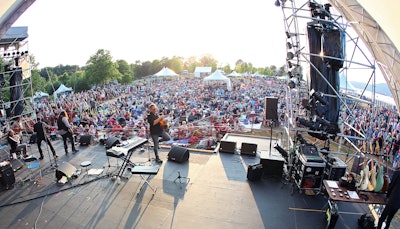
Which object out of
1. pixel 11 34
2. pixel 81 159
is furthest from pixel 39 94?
pixel 81 159

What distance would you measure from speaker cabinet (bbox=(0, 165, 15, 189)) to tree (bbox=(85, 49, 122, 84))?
37432 millimetres

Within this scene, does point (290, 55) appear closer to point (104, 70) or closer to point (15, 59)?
point (15, 59)

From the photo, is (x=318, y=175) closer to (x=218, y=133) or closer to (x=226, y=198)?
(x=226, y=198)

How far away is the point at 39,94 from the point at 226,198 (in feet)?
91.8

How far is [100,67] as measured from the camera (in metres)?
39.8

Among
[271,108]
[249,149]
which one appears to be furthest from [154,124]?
[271,108]

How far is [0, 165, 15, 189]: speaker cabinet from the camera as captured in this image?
206 inches

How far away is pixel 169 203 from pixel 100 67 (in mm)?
40119

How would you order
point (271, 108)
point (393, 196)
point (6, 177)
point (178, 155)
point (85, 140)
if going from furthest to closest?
point (85, 140), point (271, 108), point (178, 155), point (6, 177), point (393, 196)

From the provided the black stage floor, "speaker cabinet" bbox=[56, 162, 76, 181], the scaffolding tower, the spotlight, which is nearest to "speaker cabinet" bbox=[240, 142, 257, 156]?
the black stage floor

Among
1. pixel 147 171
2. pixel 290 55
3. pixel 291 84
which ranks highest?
pixel 290 55

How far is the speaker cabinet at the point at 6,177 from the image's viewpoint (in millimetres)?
5242

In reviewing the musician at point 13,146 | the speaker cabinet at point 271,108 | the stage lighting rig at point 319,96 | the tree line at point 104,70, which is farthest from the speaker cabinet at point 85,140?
the tree line at point 104,70

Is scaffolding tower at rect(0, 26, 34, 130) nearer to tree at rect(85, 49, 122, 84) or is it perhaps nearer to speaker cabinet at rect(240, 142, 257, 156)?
speaker cabinet at rect(240, 142, 257, 156)
